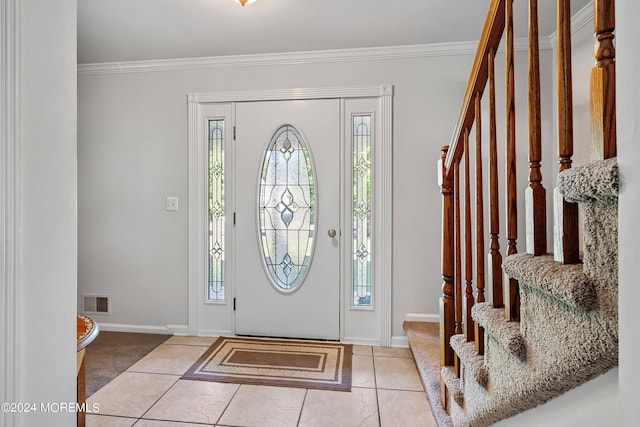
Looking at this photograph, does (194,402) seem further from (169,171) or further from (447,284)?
(169,171)

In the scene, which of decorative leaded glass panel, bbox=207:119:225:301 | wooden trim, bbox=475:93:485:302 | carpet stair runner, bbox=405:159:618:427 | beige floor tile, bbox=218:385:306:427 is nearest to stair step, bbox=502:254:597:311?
carpet stair runner, bbox=405:159:618:427

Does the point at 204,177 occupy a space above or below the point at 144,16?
below

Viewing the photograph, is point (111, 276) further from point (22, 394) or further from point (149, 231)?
point (22, 394)

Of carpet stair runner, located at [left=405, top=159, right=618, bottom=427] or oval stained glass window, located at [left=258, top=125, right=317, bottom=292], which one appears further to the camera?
oval stained glass window, located at [left=258, top=125, right=317, bottom=292]

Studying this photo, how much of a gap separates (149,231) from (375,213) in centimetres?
194

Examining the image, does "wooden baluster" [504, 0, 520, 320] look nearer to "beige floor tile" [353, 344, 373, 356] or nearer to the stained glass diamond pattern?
"beige floor tile" [353, 344, 373, 356]

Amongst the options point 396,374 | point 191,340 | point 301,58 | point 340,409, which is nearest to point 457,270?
point 340,409

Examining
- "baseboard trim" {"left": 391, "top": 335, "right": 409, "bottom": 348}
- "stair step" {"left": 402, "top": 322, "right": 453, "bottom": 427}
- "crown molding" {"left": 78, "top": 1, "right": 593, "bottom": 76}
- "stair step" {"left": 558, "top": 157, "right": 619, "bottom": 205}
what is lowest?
"baseboard trim" {"left": 391, "top": 335, "right": 409, "bottom": 348}

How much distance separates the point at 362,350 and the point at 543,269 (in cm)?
218

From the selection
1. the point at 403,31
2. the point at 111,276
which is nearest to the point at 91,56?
the point at 111,276

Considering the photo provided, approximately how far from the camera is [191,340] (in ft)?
9.39

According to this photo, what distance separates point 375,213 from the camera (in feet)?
9.11

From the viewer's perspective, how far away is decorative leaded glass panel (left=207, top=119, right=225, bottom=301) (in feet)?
9.71

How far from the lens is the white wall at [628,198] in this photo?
432 millimetres
